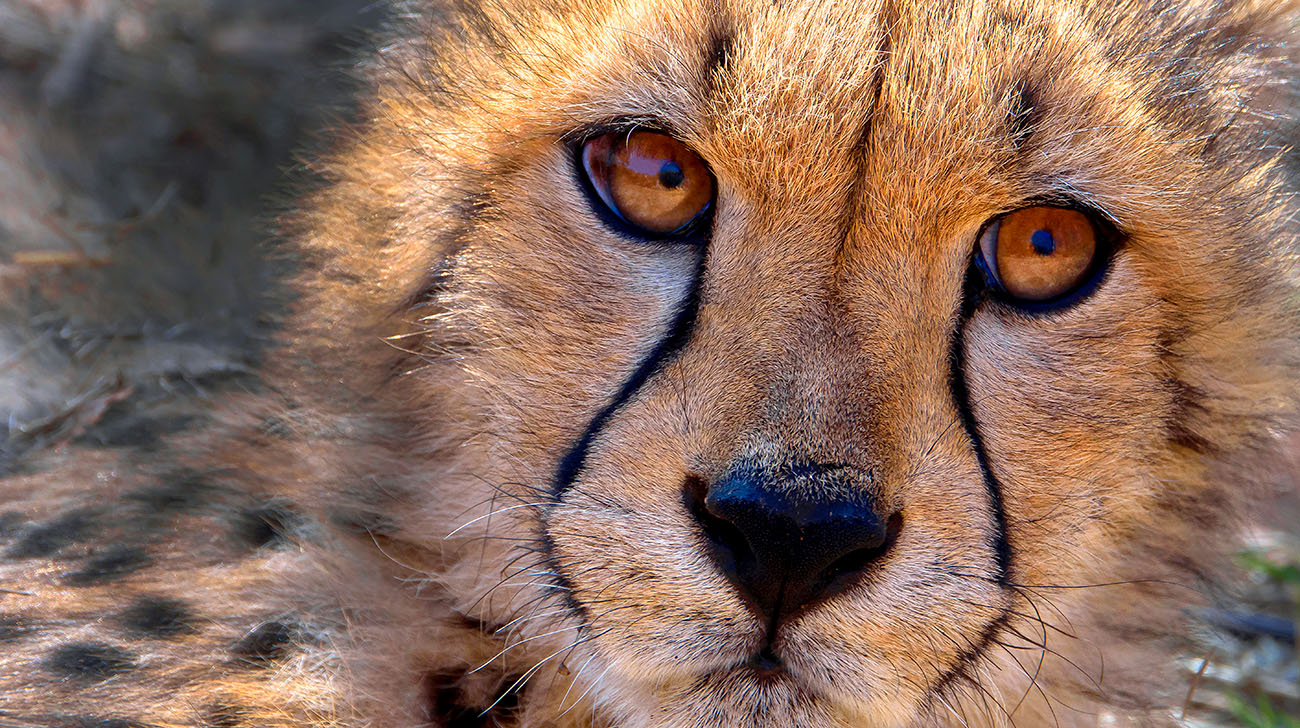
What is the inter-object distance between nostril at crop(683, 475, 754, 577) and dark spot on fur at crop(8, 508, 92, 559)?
105 centimetres

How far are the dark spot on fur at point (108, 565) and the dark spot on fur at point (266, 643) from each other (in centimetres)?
20

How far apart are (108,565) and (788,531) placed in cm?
109

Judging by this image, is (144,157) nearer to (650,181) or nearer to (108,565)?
(108,565)

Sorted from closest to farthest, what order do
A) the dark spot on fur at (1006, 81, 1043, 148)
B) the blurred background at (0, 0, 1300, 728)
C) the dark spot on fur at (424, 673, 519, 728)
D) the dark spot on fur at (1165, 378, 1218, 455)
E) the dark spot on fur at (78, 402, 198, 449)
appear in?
the dark spot on fur at (1006, 81, 1043, 148), the dark spot on fur at (1165, 378, 1218, 455), the dark spot on fur at (424, 673, 519, 728), the dark spot on fur at (78, 402, 198, 449), the blurred background at (0, 0, 1300, 728)

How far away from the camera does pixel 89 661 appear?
69.2 inches

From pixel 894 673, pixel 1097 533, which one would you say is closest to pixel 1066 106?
pixel 1097 533

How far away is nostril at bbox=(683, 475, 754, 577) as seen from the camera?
1318 millimetres

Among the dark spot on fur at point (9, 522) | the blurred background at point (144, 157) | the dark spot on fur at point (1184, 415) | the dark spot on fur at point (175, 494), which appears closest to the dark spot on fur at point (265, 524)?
the dark spot on fur at point (175, 494)

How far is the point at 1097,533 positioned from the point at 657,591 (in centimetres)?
59

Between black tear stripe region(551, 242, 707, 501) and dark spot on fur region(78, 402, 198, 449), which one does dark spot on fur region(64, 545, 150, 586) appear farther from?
black tear stripe region(551, 242, 707, 501)

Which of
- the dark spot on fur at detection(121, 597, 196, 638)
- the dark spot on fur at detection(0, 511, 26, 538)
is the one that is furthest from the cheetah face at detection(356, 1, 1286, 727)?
the dark spot on fur at detection(0, 511, 26, 538)

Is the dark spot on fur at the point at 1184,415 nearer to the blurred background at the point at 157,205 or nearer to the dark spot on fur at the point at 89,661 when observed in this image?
the blurred background at the point at 157,205

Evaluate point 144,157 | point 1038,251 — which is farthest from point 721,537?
point 144,157

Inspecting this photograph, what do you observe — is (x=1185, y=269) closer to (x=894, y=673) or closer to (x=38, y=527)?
(x=894, y=673)
